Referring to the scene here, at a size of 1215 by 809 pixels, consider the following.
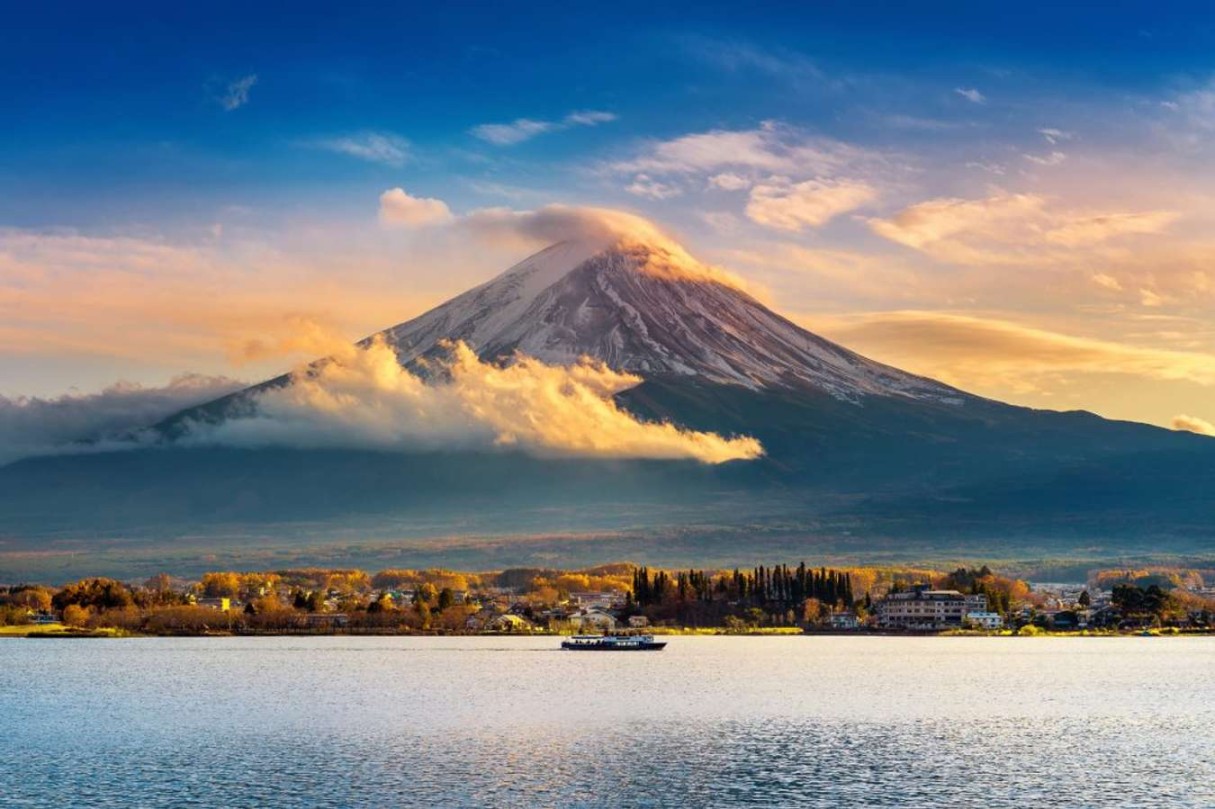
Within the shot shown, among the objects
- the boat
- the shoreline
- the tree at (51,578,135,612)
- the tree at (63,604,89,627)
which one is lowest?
the shoreline

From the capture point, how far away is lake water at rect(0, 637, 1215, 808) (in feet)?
156

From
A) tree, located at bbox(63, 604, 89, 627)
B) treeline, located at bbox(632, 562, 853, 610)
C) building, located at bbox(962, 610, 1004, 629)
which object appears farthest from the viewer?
building, located at bbox(962, 610, 1004, 629)

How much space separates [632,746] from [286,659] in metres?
67.3

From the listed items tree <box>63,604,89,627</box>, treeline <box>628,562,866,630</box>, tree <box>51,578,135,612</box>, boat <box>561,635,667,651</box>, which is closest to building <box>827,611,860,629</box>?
treeline <box>628,562,866,630</box>

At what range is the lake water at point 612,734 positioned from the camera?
47406mm

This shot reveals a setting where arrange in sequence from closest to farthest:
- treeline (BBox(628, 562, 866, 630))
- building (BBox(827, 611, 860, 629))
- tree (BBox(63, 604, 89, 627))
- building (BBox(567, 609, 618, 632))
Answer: building (BBox(567, 609, 618, 632))
tree (BBox(63, 604, 89, 627))
treeline (BBox(628, 562, 866, 630))
building (BBox(827, 611, 860, 629))

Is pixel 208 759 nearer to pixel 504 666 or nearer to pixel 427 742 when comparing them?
pixel 427 742

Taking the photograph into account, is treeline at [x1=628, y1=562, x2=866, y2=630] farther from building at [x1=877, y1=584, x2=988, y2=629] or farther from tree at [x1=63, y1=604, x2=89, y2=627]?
tree at [x1=63, y1=604, x2=89, y2=627]

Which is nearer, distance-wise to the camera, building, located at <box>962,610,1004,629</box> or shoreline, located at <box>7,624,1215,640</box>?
shoreline, located at <box>7,624,1215,640</box>

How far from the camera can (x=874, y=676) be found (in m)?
96.5

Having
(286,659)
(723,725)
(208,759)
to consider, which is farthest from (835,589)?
(208,759)

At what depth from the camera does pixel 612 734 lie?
203ft

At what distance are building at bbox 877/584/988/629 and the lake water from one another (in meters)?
74.8

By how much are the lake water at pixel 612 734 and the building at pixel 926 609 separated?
245ft
